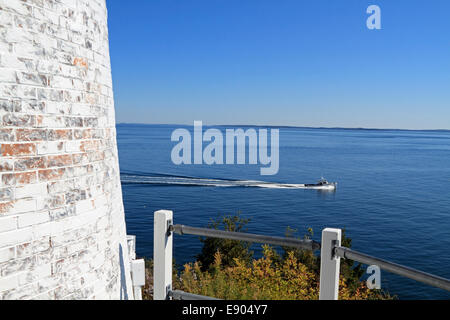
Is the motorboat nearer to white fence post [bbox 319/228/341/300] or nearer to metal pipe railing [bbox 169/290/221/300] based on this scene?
metal pipe railing [bbox 169/290/221/300]

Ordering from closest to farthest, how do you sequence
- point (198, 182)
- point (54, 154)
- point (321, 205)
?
point (54, 154), point (321, 205), point (198, 182)

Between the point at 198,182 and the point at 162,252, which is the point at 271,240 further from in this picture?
the point at 198,182

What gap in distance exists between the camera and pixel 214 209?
100 feet

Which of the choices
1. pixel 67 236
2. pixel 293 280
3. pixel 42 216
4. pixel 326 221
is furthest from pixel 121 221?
pixel 326 221

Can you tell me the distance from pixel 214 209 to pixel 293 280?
21.9 m

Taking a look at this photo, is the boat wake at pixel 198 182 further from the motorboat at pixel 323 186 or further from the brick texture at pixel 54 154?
the brick texture at pixel 54 154

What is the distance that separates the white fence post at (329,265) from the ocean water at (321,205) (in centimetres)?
1654

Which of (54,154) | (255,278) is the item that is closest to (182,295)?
(54,154)

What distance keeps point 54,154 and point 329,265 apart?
2.09 metres

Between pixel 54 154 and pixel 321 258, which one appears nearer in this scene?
pixel 321 258

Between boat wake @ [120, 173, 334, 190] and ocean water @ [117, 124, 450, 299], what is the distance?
107 millimetres

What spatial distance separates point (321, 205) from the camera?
33.9 meters
